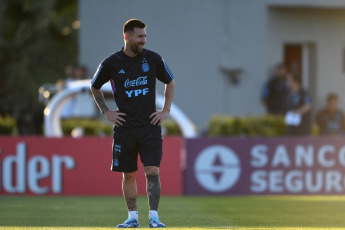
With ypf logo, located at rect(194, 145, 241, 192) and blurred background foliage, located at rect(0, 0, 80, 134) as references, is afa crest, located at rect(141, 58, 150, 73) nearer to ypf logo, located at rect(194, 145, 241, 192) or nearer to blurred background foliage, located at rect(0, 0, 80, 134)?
ypf logo, located at rect(194, 145, 241, 192)

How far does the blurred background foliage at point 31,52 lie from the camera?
29.1m

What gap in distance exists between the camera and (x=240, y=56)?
69.1 ft

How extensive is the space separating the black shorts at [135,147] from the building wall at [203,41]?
1131 cm

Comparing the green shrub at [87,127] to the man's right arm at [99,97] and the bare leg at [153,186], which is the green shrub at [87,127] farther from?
the bare leg at [153,186]

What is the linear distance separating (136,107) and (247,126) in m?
9.73

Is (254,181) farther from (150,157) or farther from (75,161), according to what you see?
(150,157)

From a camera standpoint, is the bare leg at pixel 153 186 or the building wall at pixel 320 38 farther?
the building wall at pixel 320 38

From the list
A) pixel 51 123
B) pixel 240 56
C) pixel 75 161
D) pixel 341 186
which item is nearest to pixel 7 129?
pixel 51 123

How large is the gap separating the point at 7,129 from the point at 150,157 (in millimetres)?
10385

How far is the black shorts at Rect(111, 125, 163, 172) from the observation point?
9.02m

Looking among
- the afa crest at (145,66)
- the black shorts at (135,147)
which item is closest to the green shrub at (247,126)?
the black shorts at (135,147)

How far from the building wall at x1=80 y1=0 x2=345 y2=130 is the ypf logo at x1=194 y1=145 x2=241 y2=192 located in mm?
5172

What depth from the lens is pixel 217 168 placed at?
50.6 ft

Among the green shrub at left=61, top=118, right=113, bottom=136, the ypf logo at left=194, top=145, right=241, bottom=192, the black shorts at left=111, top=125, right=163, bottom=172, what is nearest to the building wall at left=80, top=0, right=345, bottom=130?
the green shrub at left=61, top=118, right=113, bottom=136
